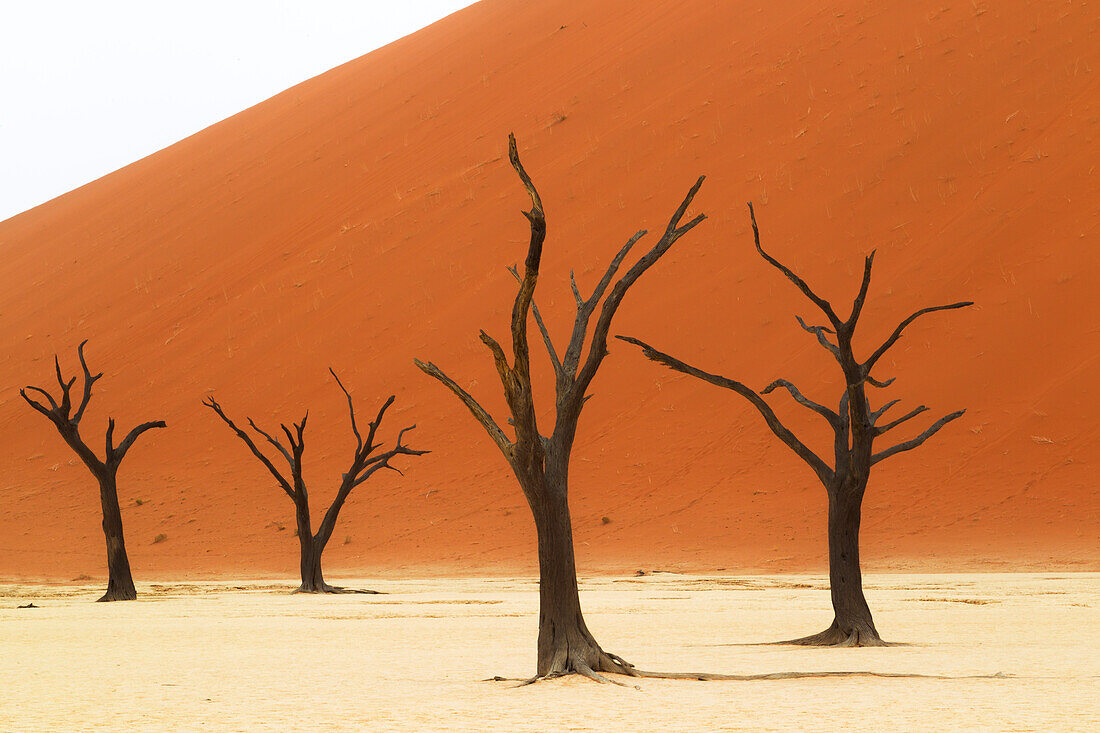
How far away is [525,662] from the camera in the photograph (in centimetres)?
1037

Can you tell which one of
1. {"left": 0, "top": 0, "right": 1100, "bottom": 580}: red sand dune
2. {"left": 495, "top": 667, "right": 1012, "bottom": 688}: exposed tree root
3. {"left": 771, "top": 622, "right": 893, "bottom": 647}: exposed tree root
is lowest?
{"left": 495, "top": 667, "right": 1012, "bottom": 688}: exposed tree root

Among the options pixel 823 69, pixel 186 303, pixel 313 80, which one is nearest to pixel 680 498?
pixel 823 69

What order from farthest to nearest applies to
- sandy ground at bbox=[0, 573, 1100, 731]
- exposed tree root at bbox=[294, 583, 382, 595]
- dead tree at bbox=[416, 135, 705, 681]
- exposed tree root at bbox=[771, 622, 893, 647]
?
exposed tree root at bbox=[294, 583, 382, 595], exposed tree root at bbox=[771, 622, 893, 647], dead tree at bbox=[416, 135, 705, 681], sandy ground at bbox=[0, 573, 1100, 731]

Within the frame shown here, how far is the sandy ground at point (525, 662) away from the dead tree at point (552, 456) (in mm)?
418

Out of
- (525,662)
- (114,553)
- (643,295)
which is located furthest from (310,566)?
(643,295)

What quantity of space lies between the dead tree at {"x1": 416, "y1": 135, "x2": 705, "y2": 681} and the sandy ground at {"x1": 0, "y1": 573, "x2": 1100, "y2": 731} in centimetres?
42

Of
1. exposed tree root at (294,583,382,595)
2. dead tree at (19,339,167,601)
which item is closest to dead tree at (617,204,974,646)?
exposed tree root at (294,583,382,595)

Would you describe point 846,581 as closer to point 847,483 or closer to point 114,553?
point 847,483

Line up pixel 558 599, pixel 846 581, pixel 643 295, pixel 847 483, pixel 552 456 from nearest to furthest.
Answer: pixel 558 599
pixel 552 456
pixel 846 581
pixel 847 483
pixel 643 295

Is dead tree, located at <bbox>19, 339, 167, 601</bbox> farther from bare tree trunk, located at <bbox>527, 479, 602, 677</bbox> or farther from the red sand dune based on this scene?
bare tree trunk, located at <bbox>527, 479, 602, 677</bbox>

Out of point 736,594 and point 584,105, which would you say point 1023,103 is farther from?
point 736,594

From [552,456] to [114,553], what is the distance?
1280 cm

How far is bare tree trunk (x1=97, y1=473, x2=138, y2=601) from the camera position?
19656mm

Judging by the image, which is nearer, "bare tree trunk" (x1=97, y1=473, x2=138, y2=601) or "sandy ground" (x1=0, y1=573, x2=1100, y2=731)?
"sandy ground" (x1=0, y1=573, x2=1100, y2=731)
